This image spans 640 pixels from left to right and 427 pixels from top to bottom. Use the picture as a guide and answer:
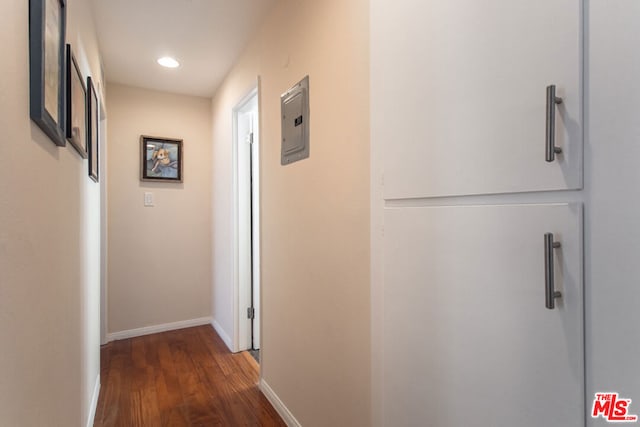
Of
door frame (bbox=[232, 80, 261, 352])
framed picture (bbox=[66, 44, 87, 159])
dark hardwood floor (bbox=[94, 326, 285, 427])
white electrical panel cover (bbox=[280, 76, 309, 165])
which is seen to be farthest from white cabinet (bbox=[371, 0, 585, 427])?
door frame (bbox=[232, 80, 261, 352])

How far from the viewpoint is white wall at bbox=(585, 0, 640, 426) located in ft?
1.77

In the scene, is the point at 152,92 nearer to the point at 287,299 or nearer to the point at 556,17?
the point at 287,299

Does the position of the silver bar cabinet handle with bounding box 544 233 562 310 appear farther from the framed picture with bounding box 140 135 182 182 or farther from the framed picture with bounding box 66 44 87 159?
the framed picture with bounding box 140 135 182 182

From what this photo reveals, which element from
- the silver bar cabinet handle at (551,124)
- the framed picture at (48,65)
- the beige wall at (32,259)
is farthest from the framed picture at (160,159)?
the silver bar cabinet handle at (551,124)

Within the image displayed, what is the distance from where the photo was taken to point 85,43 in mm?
1671

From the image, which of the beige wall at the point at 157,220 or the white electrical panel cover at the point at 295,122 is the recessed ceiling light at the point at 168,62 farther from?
the white electrical panel cover at the point at 295,122

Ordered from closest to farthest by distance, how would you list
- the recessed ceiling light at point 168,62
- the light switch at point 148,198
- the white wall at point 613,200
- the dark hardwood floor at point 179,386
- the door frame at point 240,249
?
the white wall at point 613,200 → the dark hardwood floor at point 179,386 → the recessed ceiling light at point 168,62 → the door frame at point 240,249 → the light switch at point 148,198

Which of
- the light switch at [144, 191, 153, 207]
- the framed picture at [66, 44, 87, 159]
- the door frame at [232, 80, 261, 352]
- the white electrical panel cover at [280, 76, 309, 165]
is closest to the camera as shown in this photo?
the framed picture at [66, 44, 87, 159]

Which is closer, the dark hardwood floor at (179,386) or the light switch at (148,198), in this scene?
the dark hardwood floor at (179,386)

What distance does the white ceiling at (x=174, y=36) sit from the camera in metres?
1.96

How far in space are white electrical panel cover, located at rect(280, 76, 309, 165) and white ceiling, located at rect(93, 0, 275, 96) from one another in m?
0.69

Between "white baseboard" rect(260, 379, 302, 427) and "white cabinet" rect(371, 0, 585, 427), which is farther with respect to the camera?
"white baseboard" rect(260, 379, 302, 427)

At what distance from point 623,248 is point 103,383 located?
2.95 meters

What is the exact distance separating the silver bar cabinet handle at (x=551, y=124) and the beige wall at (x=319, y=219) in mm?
606
